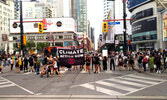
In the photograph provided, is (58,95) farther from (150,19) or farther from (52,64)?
(150,19)

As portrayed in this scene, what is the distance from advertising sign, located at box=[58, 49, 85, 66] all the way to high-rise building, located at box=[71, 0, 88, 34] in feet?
534

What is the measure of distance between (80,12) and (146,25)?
12999 centimetres

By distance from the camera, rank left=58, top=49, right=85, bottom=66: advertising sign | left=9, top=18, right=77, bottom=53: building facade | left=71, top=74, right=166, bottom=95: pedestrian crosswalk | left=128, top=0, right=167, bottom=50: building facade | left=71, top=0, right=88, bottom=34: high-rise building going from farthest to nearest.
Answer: left=71, top=0, right=88, bottom=34: high-rise building < left=9, top=18, right=77, bottom=53: building facade < left=128, top=0, right=167, bottom=50: building facade < left=58, top=49, right=85, bottom=66: advertising sign < left=71, top=74, right=166, bottom=95: pedestrian crosswalk

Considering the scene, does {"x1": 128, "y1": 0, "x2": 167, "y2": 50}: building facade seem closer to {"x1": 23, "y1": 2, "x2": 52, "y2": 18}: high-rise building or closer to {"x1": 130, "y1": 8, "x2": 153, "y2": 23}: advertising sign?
{"x1": 130, "y1": 8, "x2": 153, "y2": 23}: advertising sign

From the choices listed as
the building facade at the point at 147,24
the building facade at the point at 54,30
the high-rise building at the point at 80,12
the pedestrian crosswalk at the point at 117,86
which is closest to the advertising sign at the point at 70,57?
the pedestrian crosswalk at the point at 117,86

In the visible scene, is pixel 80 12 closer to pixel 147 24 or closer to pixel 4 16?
pixel 4 16

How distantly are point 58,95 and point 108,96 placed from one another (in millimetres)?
2284

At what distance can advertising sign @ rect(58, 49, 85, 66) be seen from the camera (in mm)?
16172

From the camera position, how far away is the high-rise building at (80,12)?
176m

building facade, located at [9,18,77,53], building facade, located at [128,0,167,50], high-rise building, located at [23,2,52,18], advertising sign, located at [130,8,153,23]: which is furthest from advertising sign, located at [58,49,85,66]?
high-rise building, located at [23,2,52,18]

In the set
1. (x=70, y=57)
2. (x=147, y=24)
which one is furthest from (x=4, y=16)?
(x=70, y=57)

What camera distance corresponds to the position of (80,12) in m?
177

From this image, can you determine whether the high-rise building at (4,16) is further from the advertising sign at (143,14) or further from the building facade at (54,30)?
the advertising sign at (143,14)

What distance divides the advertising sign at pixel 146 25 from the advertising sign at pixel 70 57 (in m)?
37.9
